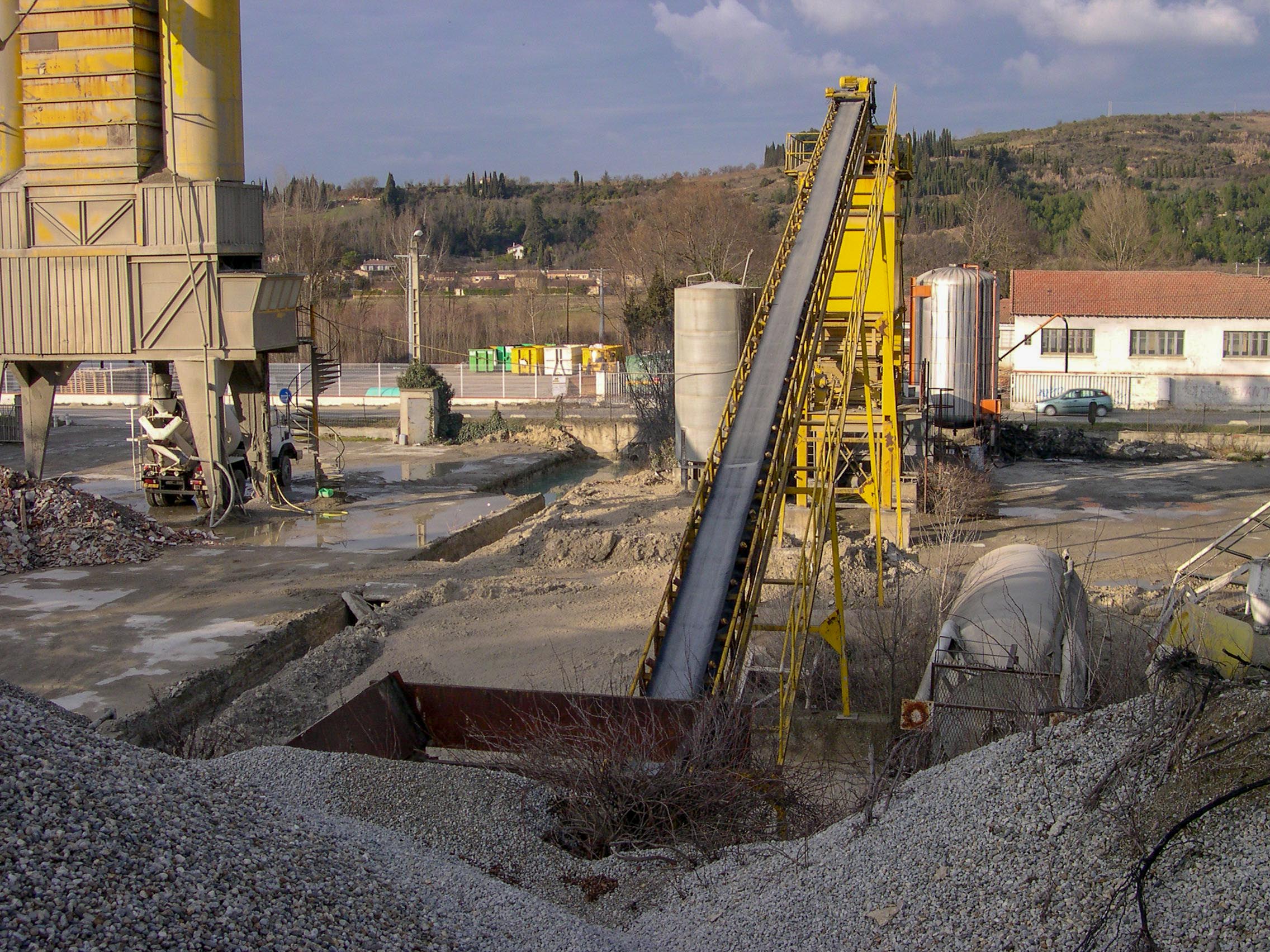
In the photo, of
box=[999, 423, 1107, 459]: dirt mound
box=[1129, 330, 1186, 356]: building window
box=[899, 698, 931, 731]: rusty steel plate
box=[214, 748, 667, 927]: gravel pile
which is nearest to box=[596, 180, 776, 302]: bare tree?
box=[1129, 330, 1186, 356]: building window

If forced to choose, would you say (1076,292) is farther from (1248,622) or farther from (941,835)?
(941,835)

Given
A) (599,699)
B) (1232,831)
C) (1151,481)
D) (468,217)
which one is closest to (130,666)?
(599,699)

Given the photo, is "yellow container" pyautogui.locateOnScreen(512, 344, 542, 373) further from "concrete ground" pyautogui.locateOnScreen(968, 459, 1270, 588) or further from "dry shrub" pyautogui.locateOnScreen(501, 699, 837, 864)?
"dry shrub" pyautogui.locateOnScreen(501, 699, 837, 864)

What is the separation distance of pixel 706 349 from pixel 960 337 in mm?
7820

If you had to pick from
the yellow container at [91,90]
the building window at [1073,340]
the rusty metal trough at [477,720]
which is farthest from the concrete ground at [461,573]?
the building window at [1073,340]

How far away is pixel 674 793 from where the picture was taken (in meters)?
7.47

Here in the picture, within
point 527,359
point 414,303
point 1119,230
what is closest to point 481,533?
point 414,303

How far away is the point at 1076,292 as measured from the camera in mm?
43031

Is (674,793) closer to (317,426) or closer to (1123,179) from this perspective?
(317,426)

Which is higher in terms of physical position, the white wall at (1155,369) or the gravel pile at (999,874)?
the white wall at (1155,369)

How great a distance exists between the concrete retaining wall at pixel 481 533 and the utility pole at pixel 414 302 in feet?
34.2

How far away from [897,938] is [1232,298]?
42.7 metres

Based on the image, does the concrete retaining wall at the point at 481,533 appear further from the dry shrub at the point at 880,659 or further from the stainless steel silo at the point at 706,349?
the dry shrub at the point at 880,659

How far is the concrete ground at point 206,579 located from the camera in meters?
12.8
